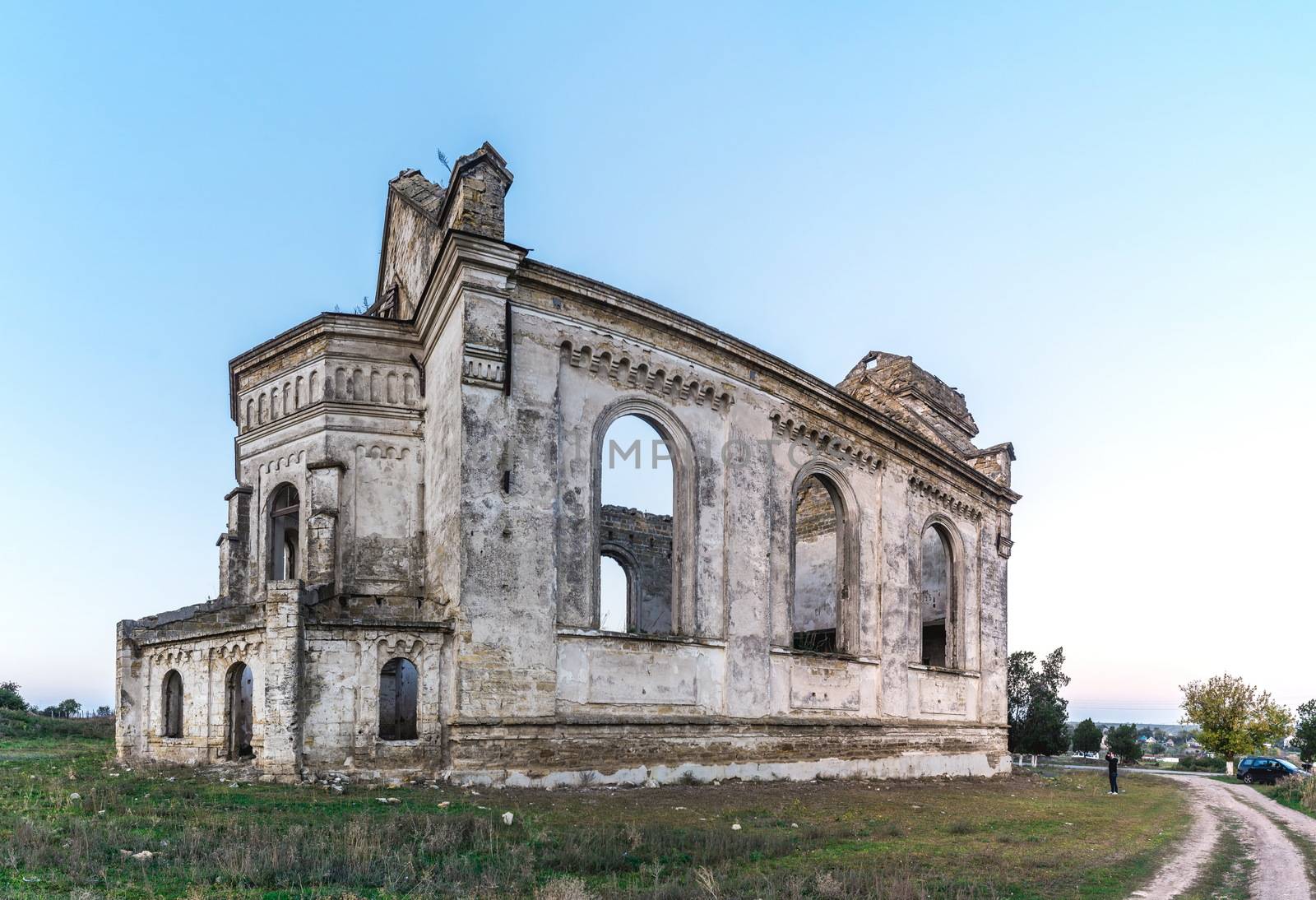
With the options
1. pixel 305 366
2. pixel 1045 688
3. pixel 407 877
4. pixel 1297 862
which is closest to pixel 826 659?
pixel 1297 862

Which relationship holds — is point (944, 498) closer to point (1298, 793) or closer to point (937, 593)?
point (937, 593)

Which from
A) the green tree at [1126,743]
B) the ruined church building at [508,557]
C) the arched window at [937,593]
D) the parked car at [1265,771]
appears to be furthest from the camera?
the green tree at [1126,743]

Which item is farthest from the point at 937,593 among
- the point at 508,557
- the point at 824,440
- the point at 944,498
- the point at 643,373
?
the point at 508,557

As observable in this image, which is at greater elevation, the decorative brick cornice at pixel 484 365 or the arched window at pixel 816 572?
the decorative brick cornice at pixel 484 365

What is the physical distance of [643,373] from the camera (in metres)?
17.9

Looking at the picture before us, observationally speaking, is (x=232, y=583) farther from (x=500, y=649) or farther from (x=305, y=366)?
(x=500, y=649)

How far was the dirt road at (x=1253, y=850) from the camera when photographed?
30.7ft

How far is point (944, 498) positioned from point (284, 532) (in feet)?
57.2

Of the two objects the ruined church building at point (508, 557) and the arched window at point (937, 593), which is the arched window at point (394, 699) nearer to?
the ruined church building at point (508, 557)

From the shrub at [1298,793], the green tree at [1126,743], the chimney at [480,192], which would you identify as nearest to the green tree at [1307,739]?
the green tree at [1126,743]

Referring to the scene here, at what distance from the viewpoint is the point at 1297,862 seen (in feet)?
38.2

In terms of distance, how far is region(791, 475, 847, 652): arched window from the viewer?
2680 cm

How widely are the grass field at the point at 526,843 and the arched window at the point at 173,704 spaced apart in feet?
4.14

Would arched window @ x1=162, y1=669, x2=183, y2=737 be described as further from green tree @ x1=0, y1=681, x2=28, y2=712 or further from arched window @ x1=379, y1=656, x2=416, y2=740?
green tree @ x1=0, y1=681, x2=28, y2=712
